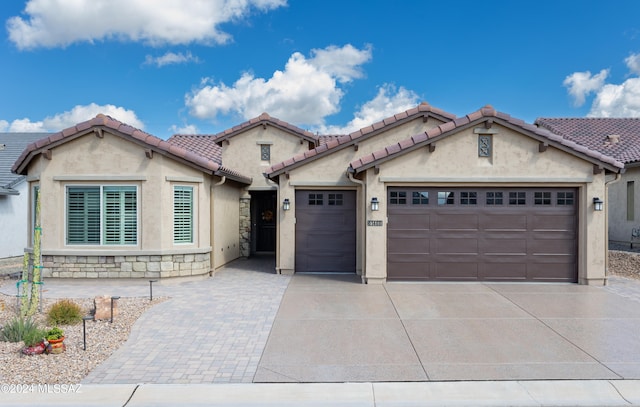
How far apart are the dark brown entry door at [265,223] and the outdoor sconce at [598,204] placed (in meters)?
10.5

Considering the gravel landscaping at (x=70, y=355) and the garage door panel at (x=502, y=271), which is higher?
the garage door panel at (x=502, y=271)

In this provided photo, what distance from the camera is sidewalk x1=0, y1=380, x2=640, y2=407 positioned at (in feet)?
14.6

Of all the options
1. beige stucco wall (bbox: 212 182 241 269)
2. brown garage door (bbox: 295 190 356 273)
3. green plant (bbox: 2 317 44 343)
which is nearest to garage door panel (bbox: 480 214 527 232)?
brown garage door (bbox: 295 190 356 273)

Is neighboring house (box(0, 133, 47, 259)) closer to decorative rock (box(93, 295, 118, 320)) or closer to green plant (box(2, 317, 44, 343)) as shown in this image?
decorative rock (box(93, 295, 118, 320))

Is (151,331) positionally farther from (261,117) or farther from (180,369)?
(261,117)

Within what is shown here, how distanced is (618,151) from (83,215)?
20.2 m

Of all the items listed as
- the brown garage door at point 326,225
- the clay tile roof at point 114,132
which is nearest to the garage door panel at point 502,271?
the brown garage door at point 326,225

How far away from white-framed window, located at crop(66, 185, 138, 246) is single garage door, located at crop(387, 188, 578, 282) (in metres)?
6.40

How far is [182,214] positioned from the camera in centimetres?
1098

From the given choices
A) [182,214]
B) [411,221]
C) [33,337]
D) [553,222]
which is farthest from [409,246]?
[33,337]

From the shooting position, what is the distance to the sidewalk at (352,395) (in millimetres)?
4445

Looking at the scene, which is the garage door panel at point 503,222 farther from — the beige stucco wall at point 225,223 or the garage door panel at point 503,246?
the beige stucco wall at point 225,223

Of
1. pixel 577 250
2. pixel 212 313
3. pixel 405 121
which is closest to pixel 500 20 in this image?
pixel 405 121

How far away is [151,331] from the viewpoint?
6695 mm
